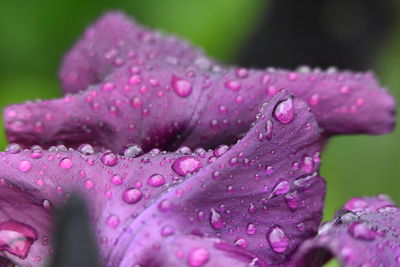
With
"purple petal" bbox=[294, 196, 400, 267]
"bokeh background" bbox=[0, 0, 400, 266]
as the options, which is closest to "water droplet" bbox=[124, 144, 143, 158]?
"purple petal" bbox=[294, 196, 400, 267]

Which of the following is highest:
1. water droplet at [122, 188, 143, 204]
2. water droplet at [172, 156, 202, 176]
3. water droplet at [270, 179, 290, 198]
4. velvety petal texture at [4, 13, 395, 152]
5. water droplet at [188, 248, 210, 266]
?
velvety petal texture at [4, 13, 395, 152]

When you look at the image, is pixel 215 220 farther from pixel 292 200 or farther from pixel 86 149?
pixel 86 149

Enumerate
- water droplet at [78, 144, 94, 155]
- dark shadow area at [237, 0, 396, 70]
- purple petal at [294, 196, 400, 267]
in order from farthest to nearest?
dark shadow area at [237, 0, 396, 70], water droplet at [78, 144, 94, 155], purple petal at [294, 196, 400, 267]

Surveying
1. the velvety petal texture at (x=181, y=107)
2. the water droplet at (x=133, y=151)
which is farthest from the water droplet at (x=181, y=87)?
the water droplet at (x=133, y=151)

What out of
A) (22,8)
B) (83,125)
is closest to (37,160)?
(83,125)

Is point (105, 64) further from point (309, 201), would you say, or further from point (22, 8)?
point (22, 8)

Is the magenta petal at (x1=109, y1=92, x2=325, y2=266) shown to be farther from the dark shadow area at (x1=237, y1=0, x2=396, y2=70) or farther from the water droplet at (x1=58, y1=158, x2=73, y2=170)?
the dark shadow area at (x1=237, y1=0, x2=396, y2=70)
